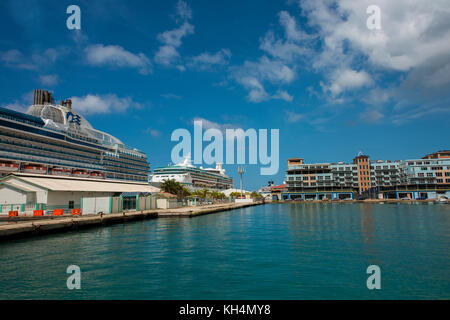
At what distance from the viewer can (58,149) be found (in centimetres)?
6681

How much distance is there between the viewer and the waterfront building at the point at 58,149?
56375 millimetres

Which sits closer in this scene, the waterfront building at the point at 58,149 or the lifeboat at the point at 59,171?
the waterfront building at the point at 58,149

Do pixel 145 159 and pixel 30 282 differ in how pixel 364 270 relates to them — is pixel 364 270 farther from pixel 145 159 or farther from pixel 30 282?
pixel 145 159

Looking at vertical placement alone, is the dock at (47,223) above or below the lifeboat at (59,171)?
below


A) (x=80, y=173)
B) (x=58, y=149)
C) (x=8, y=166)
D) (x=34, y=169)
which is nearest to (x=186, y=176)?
(x=80, y=173)

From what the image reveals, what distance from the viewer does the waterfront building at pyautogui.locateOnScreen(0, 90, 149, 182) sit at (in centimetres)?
5638

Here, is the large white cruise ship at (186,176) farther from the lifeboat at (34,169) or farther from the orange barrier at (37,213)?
the orange barrier at (37,213)
